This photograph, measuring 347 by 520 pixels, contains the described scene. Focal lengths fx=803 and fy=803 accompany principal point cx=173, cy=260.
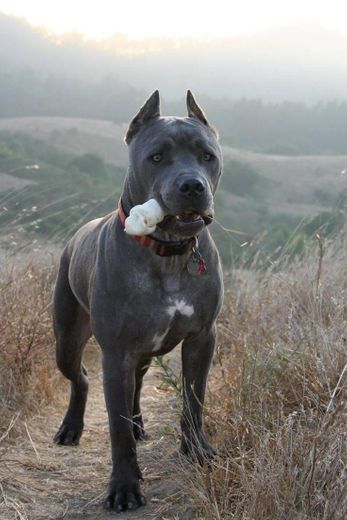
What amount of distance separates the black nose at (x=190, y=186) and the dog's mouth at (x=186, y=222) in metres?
0.10

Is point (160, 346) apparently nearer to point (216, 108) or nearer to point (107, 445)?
point (107, 445)

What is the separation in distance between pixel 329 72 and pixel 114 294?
280 ft

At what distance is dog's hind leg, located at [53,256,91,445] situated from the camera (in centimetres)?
475

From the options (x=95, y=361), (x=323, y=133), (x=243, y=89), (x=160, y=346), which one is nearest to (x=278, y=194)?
(x=323, y=133)

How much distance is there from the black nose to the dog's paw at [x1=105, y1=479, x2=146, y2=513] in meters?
1.35

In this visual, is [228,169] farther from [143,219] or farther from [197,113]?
[143,219]

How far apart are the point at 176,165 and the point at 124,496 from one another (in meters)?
1.52

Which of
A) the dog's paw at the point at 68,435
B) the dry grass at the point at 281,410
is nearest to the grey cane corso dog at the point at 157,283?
the dry grass at the point at 281,410

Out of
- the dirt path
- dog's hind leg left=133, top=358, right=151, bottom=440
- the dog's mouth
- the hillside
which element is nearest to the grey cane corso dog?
the dog's mouth

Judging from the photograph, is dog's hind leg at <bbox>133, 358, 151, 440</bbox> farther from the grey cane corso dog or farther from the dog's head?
the dog's head

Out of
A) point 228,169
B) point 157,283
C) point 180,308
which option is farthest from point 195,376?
point 228,169

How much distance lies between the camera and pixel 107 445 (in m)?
4.68

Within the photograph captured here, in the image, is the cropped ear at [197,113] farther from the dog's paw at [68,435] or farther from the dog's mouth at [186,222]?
the dog's paw at [68,435]

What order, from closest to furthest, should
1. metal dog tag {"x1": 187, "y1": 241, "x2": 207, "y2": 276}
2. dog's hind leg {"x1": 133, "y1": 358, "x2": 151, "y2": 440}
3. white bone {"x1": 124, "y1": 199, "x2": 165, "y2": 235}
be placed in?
white bone {"x1": 124, "y1": 199, "x2": 165, "y2": 235} → metal dog tag {"x1": 187, "y1": 241, "x2": 207, "y2": 276} → dog's hind leg {"x1": 133, "y1": 358, "x2": 151, "y2": 440}
